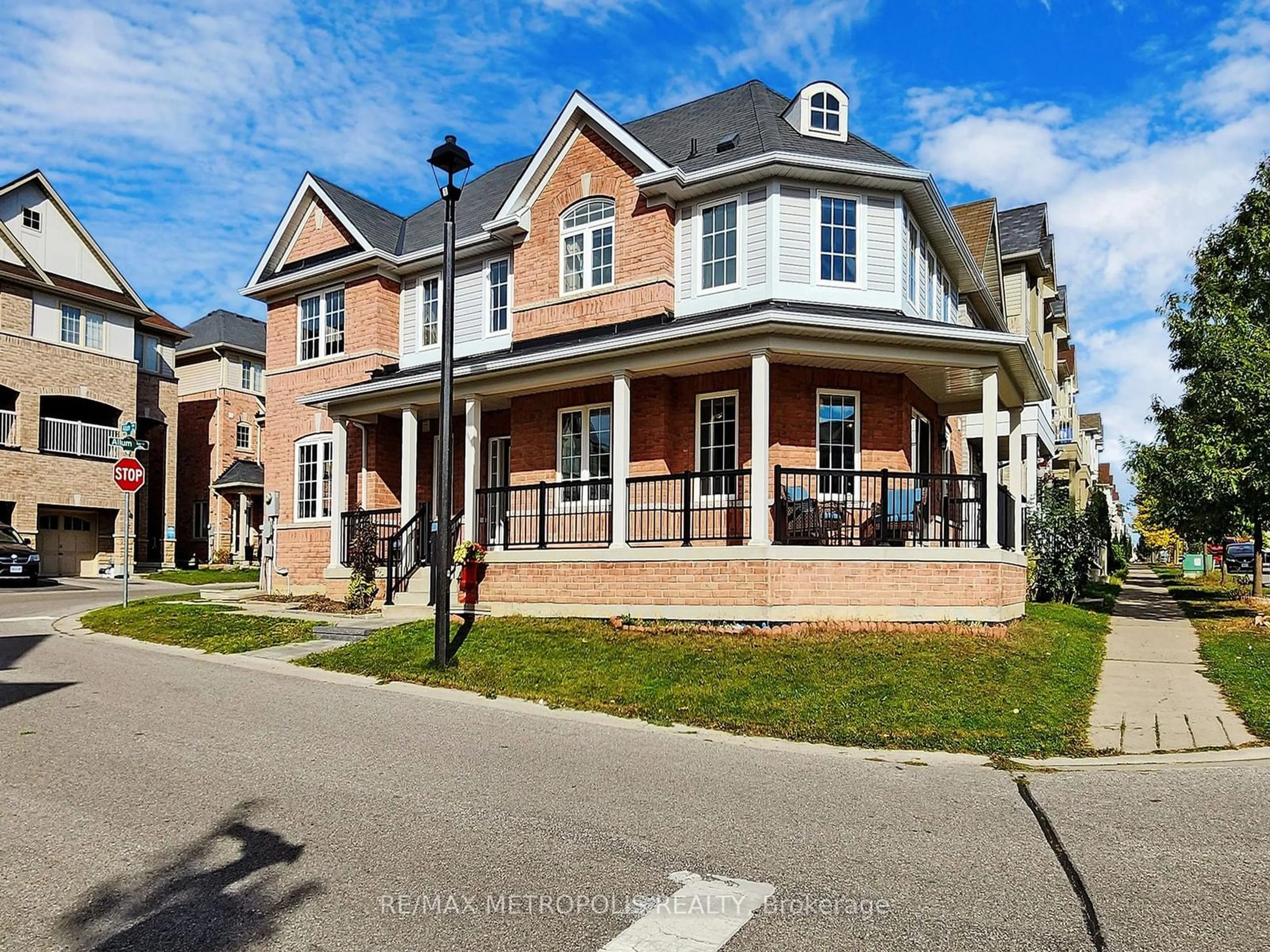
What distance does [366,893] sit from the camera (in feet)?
15.3

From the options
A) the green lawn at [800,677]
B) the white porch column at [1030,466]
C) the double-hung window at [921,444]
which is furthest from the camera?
the white porch column at [1030,466]

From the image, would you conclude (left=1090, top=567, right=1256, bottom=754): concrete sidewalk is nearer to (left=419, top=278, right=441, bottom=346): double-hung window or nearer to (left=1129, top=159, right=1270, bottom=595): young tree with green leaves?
(left=1129, top=159, right=1270, bottom=595): young tree with green leaves

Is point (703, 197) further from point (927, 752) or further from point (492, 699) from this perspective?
point (927, 752)

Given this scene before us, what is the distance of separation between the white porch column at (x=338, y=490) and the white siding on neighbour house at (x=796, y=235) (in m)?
9.10

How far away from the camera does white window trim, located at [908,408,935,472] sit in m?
16.9

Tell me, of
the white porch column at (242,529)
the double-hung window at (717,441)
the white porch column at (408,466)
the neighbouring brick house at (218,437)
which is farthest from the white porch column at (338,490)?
the white porch column at (242,529)

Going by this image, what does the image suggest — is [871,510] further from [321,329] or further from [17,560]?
[17,560]

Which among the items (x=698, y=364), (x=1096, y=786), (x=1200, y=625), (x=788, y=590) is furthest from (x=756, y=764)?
(x=1200, y=625)

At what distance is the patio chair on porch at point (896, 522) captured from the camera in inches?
551

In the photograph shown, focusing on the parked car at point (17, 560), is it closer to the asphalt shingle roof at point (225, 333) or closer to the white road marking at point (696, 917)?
the asphalt shingle roof at point (225, 333)

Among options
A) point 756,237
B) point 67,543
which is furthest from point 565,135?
point 67,543

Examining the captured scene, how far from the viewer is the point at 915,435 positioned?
58.8ft

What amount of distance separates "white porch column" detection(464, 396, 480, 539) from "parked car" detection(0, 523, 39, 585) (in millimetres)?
17313

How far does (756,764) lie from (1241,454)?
13572mm
